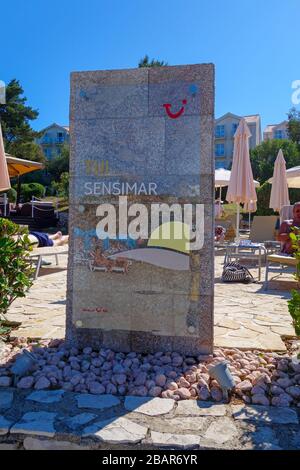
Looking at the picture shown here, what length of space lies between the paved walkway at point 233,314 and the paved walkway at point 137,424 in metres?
1.22

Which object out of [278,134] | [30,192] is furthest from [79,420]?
[278,134]

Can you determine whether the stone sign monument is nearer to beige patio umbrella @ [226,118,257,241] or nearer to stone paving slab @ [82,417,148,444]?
stone paving slab @ [82,417,148,444]

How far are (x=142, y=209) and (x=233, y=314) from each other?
1.96 metres

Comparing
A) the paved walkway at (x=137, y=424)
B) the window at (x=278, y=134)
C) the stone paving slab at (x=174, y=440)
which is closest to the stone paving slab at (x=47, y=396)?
the paved walkway at (x=137, y=424)

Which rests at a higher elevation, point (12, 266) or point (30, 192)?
point (30, 192)

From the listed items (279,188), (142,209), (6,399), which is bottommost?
(6,399)

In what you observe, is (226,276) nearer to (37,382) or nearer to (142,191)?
(142,191)

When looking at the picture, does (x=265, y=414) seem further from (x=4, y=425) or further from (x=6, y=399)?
(x=6, y=399)

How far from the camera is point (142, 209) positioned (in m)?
3.62

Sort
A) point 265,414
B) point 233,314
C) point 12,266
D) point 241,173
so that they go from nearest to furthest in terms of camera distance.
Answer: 1. point 265,414
2. point 12,266
3. point 233,314
4. point 241,173

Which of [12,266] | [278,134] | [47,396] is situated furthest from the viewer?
[278,134]

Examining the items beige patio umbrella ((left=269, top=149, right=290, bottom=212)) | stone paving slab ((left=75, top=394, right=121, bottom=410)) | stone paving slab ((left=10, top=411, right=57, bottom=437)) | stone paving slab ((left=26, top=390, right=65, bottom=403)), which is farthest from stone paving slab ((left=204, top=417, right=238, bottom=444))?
beige patio umbrella ((left=269, top=149, right=290, bottom=212))

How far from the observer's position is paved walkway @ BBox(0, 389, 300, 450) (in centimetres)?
222
